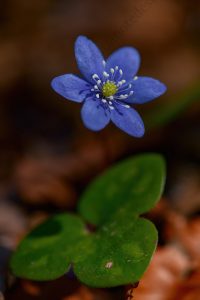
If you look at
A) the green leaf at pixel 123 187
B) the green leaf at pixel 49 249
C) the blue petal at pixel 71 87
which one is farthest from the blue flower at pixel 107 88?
the green leaf at pixel 49 249

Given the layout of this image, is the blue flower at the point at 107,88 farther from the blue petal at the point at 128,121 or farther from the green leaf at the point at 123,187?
the green leaf at the point at 123,187

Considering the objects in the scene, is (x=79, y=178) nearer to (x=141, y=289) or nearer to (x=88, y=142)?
(x=88, y=142)

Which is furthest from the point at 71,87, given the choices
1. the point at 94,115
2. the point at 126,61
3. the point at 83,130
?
the point at 83,130

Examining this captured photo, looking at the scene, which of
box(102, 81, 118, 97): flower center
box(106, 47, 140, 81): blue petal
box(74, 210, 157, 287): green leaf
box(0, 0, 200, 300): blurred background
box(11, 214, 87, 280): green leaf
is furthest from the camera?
box(0, 0, 200, 300): blurred background

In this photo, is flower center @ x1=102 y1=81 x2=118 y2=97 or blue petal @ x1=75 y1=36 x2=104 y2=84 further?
flower center @ x1=102 y1=81 x2=118 y2=97

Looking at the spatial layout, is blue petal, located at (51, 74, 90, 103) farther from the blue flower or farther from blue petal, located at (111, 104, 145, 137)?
blue petal, located at (111, 104, 145, 137)

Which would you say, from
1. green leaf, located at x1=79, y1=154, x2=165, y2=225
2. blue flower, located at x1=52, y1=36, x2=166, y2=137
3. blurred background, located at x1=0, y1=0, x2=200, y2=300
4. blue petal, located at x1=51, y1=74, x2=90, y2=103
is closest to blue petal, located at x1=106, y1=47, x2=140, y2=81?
blue flower, located at x1=52, y1=36, x2=166, y2=137

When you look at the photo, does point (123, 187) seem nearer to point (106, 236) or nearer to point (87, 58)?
point (106, 236)
